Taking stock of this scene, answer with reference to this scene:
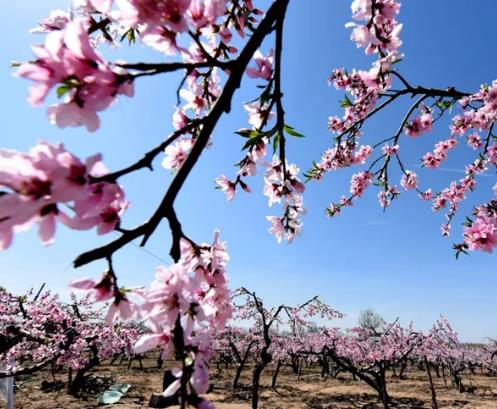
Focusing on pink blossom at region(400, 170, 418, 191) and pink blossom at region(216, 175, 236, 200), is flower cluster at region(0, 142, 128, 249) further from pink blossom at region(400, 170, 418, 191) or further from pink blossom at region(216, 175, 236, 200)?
pink blossom at region(400, 170, 418, 191)

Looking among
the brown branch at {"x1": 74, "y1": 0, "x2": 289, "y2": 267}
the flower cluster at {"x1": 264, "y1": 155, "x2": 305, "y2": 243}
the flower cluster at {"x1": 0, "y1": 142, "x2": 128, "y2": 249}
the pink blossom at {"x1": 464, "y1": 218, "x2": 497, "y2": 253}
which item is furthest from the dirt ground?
the flower cluster at {"x1": 0, "y1": 142, "x2": 128, "y2": 249}

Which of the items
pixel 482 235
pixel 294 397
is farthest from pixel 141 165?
pixel 294 397

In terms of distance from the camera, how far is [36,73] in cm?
87

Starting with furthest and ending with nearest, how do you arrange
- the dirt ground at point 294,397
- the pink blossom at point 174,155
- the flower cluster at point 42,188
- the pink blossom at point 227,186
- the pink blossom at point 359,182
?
the dirt ground at point 294,397 → the pink blossom at point 359,182 → the pink blossom at point 227,186 → the pink blossom at point 174,155 → the flower cluster at point 42,188

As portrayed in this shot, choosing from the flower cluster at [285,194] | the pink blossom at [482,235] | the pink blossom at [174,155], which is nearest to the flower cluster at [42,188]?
the pink blossom at [174,155]

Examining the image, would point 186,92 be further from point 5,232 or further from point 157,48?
point 5,232

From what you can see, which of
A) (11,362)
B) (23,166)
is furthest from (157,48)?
(11,362)

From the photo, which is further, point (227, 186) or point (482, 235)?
point (482, 235)

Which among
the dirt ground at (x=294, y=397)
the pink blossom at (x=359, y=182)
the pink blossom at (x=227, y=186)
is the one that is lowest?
the dirt ground at (x=294, y=397)

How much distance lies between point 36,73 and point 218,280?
861 mm

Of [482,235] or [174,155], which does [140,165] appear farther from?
[482,235]

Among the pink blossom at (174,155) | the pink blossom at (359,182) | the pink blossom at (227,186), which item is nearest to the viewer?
the pink blossom at (174,155)

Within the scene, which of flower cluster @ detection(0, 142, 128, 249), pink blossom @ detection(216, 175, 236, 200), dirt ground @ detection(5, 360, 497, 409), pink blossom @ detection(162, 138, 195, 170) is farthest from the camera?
dirt ground @ detection(5, 360, 497, 409)

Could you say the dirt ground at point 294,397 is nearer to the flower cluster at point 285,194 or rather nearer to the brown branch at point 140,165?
the flower cluster at point 285,194
